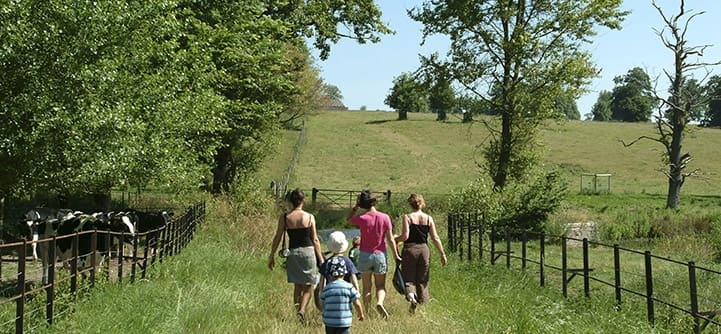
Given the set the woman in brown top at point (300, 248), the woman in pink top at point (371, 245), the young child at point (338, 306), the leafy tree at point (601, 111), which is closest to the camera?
the young child at point (338, 306)

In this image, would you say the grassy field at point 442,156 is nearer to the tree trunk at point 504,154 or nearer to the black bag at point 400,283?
the tree trunk at point 504,154

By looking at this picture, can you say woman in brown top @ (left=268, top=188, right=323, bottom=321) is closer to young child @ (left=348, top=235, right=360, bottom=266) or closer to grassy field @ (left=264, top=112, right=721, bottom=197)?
young child @ (left=348, top=235, right=360, bottom=266)

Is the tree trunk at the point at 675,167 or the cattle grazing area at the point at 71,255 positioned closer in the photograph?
the cattle grazing area at the point at 71,255

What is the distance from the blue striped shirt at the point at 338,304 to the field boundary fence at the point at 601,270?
13.8 ft

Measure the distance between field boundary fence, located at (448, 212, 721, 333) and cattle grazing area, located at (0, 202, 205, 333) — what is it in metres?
6.92

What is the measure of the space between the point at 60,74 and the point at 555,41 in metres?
24.7

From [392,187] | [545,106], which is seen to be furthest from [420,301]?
[392,187]

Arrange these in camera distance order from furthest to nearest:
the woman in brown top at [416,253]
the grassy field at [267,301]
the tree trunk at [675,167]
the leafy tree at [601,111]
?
the leafy tree at [601,111] → the tree trunk at [675,167] → the woman in brown top at [416,253] → the grassy field at [267,301]

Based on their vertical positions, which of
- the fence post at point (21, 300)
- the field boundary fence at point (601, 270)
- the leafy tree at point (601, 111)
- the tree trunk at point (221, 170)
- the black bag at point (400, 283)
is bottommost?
the field boundary fence at point (601, 270)

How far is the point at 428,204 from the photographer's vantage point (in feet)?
123

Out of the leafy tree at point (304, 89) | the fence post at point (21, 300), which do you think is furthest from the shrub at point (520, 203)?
the fence post at point (21, 300)

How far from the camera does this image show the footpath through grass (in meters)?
8.96

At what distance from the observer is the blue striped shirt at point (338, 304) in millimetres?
7922

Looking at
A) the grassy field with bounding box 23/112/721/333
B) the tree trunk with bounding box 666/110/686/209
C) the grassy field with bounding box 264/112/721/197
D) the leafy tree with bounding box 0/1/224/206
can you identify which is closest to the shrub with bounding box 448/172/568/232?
the grassy field with bounding box 23/112/721/333
